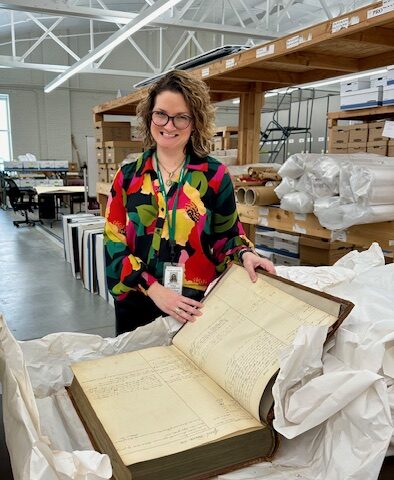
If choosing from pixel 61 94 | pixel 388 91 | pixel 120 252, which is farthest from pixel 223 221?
pixel 61 94

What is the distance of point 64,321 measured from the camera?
3.36 metres

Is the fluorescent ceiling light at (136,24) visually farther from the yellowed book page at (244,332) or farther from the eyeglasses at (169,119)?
the yellowed book page at (244,332)

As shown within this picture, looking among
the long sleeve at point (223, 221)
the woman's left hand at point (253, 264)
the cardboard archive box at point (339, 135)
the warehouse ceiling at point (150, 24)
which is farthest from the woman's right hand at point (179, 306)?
the cardboard archive box at point (339, 135)

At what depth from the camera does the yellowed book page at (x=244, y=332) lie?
696 mm

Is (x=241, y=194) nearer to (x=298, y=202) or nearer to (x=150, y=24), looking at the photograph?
(x=298, y=202)

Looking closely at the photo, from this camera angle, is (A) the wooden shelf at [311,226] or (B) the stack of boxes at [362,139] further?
(B) the stack of boxes at [362,139]

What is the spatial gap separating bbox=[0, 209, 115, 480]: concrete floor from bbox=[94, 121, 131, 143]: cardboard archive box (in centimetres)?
150

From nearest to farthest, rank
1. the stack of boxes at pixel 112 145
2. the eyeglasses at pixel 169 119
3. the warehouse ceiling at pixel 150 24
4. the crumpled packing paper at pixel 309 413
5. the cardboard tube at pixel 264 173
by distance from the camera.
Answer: the crumpled packing paper at pixel 309 413, the eyeglasses at pixel 169 119, the cardboard tube at pixel 264 173, the stack of boxes at pixel 112 145, the warehouse ceiling at pixel 150 24

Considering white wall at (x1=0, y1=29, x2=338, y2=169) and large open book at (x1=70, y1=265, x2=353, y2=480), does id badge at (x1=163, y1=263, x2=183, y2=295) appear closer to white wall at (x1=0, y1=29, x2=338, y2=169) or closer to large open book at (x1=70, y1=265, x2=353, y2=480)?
large open book at (x1=70, y1=265, x2=353, y2=480)

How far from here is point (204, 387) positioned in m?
0.75

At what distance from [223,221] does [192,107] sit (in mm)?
339

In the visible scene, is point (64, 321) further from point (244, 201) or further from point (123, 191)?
point (123, 191)

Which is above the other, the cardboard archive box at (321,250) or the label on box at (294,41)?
the label on box at (294,41)

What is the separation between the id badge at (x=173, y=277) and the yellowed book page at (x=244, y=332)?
30 centimetres
